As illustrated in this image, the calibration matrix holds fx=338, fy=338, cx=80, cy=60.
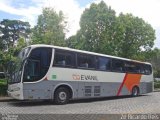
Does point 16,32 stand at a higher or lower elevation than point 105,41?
higher

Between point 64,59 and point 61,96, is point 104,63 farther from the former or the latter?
point 61,96

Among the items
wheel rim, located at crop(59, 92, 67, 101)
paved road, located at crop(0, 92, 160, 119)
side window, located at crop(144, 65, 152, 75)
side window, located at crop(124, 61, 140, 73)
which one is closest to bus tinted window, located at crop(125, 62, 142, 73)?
side window, located at crop(124, 61, 140, 73)

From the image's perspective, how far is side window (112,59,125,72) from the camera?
2423 centimetres

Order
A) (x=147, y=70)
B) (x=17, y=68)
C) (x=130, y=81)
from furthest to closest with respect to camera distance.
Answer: (x=147, y=70) → (x=130, y=81) → (x=17, y=68)

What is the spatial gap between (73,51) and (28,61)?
3327 mm

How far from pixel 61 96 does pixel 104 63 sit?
4978 mm

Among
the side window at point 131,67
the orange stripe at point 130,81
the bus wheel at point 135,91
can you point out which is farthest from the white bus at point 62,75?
the bus wheel at point 135,91

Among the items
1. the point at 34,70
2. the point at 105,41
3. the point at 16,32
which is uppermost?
the point at 16,32

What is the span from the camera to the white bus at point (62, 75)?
1792 centimetres

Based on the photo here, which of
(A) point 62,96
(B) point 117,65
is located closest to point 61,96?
(A) point 62,96

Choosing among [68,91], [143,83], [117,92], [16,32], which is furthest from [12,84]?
[16,32]

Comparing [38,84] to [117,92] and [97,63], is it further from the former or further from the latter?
[117,92]

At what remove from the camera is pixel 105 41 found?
39.9m

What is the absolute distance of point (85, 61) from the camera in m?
21.1
